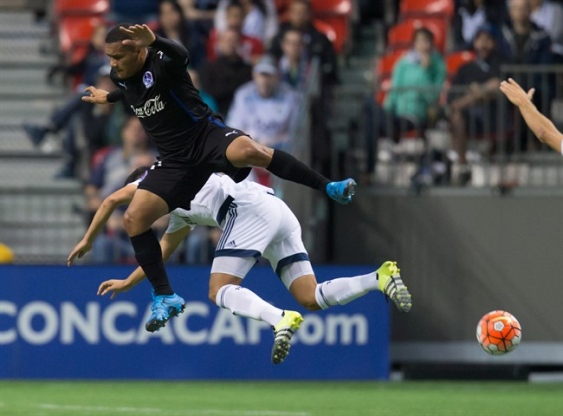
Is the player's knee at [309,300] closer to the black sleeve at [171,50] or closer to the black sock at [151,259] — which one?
the black sock at [151,259]

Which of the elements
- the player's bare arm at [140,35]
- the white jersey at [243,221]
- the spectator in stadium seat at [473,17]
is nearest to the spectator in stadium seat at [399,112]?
the spectator in stadium seat at [473,17]

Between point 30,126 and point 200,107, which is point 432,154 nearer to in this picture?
point 30,126

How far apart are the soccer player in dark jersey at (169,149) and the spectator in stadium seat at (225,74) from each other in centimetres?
627

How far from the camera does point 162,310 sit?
11711 millimetres

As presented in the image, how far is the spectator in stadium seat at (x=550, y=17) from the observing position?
19.1m

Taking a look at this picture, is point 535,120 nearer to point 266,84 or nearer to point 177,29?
point 266,84

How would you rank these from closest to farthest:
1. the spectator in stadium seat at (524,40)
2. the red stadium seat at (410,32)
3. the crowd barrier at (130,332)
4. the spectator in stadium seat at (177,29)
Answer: the crowd barrier at (130,332) → the spectator in stadium seat at (524,40) → the spectator in stadium seat at (177,29) → the red stadium seat at (410,32)

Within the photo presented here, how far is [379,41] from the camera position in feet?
67.5

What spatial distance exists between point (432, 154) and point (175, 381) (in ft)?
12.3

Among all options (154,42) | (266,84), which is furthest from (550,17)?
(154,42)

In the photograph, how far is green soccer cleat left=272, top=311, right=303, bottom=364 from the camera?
11.3 m

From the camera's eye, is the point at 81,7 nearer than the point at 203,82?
No

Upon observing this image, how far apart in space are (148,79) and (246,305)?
1.82m

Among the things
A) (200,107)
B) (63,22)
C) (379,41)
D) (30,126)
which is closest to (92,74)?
(30,126)
